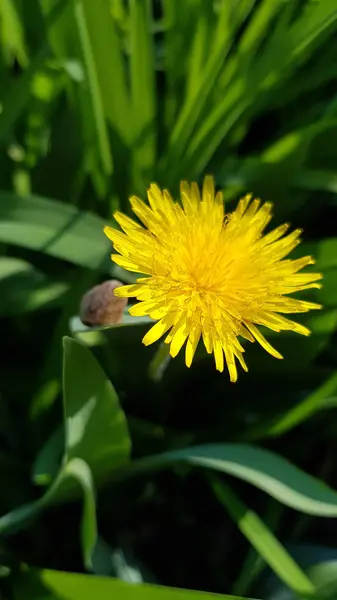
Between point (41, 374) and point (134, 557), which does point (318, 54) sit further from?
point (134, 557)

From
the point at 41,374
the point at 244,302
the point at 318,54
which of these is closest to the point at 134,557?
the point at 41,374

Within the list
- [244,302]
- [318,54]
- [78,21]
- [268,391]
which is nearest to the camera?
[244,302]

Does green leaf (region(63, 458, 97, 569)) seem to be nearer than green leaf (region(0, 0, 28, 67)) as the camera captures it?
Yes

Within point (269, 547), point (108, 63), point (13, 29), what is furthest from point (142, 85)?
point (269, 547)

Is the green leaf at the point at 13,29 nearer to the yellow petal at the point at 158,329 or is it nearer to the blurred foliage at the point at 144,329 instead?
the blurred foliage at the point at 144,329

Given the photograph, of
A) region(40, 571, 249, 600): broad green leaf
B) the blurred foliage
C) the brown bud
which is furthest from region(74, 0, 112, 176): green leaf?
region(40, 571, 249, 600): broad green leaf

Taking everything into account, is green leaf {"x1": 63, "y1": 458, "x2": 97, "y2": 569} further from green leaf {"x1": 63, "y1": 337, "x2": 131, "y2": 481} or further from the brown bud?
the brown bud
